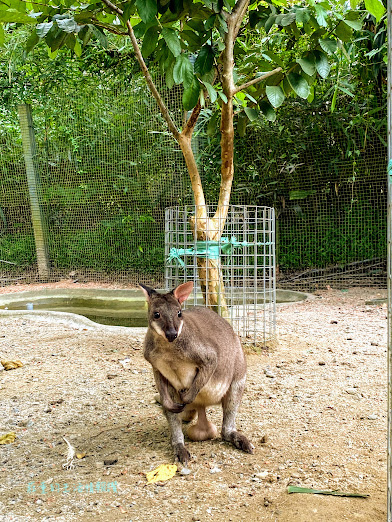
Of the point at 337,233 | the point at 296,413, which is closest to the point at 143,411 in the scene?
the point at 296,413

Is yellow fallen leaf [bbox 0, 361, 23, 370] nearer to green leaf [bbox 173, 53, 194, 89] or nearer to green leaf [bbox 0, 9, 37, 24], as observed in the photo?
green leaf [bbox 0, 9, 37, 24]

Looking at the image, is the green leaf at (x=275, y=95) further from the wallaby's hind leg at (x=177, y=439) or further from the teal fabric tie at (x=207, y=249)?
the wallaby's hind leg at (x=177, y=439)

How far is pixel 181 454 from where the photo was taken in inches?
86.0

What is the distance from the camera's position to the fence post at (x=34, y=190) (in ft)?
25.9

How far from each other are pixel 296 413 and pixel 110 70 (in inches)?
257

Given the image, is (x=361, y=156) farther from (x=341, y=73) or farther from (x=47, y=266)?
(x=47, y=266)

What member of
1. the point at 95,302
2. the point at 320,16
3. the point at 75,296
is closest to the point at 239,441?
the point at 320,16

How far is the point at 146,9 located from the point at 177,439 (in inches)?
69.6

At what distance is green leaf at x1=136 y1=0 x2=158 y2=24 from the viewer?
6.88 feet

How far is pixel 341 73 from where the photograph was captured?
257 inches

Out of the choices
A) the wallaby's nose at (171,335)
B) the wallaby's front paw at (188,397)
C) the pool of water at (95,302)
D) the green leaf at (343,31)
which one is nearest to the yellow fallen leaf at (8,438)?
the wallaby's front paw at (188,397)

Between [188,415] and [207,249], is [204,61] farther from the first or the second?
[188,415]

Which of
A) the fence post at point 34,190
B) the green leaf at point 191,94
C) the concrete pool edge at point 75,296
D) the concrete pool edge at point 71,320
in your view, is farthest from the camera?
the fence post at point 34,190

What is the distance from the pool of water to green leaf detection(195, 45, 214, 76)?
357cm
